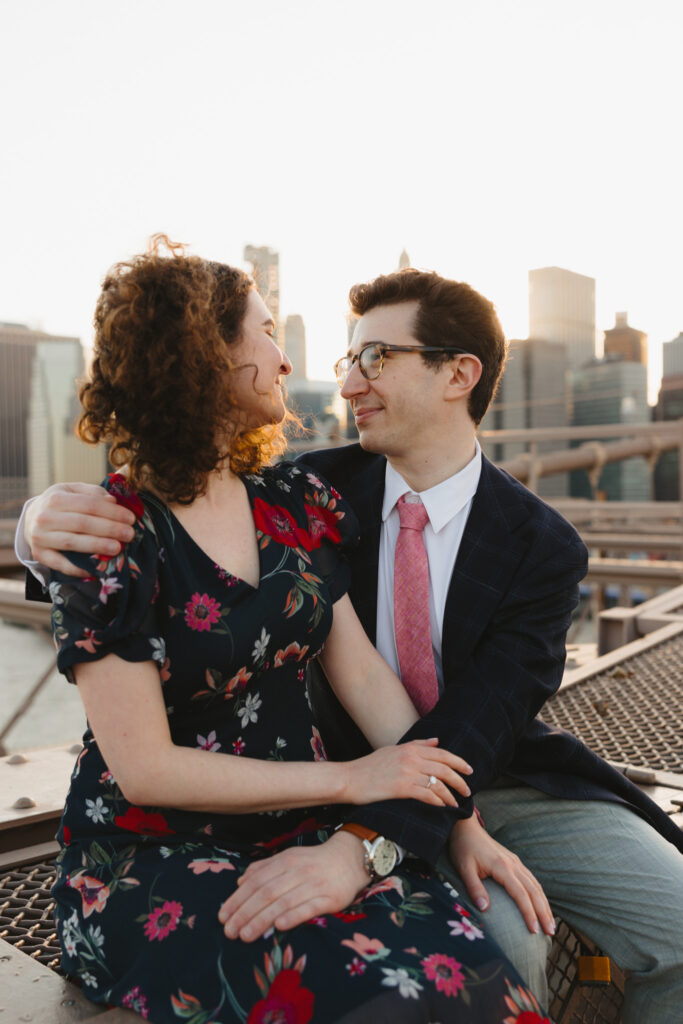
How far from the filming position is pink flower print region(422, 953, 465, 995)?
1.08 metres

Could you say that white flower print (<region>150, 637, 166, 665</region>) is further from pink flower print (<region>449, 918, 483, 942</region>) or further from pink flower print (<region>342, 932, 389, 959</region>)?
pink flower print (<region>449, 918, 483, 942</region>)

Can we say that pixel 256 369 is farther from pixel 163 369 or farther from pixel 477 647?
pixel 477 647

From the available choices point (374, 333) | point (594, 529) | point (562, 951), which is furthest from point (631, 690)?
point (594, 529)

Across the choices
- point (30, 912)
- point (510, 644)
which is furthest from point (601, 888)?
point (30, 912)

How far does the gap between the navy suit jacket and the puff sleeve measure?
620 mm

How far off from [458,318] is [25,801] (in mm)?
1516

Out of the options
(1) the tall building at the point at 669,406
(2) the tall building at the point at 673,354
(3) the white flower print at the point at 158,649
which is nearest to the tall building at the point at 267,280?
(3) the white flower print at the point at 158,649

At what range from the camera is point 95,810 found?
136 centimetres

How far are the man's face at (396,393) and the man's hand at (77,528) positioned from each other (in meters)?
0.86

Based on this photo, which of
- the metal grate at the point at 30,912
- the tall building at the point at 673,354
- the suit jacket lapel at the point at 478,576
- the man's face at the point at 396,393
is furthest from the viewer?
the tall building at the point at 673,354

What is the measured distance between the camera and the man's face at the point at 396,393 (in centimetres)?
205

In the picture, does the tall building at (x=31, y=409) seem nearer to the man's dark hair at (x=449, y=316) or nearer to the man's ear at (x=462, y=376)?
the man's dark hair at (x=449, y=316)

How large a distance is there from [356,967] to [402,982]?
6cm

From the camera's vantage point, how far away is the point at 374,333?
2111 mm
